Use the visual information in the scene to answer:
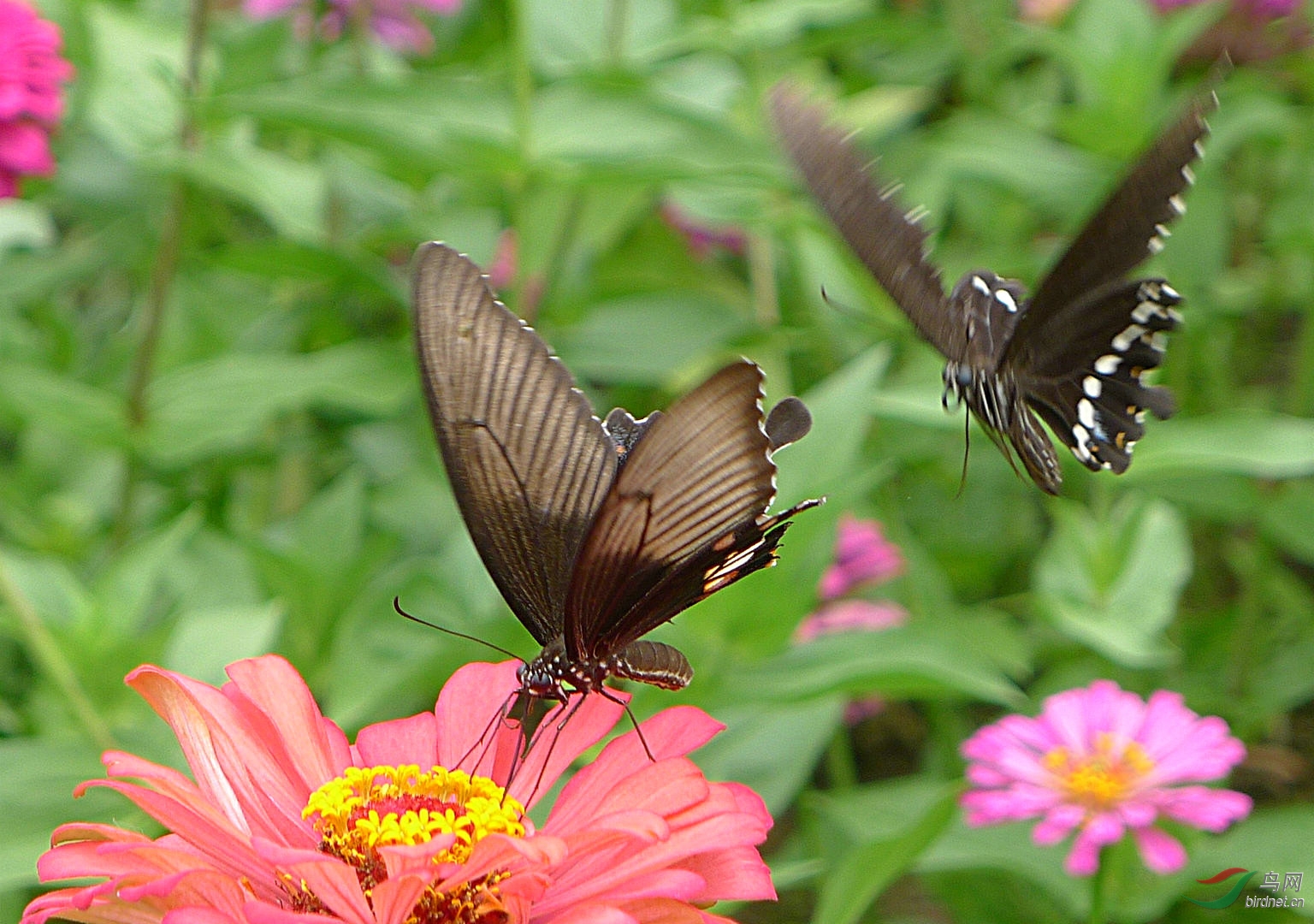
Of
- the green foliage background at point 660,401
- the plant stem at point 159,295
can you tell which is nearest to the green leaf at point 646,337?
the green foliage background at point 660,401

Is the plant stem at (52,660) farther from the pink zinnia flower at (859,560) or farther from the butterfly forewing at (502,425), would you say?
the pink zinnia flower at (859,560)

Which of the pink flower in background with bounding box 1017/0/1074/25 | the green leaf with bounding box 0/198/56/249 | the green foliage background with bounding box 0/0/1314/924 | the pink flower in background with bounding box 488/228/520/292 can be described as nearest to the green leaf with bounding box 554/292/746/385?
the green foliage background with bounding box 0/0/1314/924

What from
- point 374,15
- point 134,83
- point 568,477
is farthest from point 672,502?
point 374,15

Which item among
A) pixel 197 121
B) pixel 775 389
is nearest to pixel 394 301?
pixel 197 121

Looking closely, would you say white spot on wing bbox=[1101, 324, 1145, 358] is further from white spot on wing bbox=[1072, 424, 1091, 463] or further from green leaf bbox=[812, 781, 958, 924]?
green leaf bbox=[812, 781, 958, 924]

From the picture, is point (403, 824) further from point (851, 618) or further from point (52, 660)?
point (851, 618)

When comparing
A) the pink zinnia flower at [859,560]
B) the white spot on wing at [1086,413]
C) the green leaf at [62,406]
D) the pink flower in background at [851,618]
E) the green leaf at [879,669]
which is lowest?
the pink flower in background at [851,618]

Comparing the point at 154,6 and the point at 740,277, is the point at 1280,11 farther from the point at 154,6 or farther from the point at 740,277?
the point at 154,6
